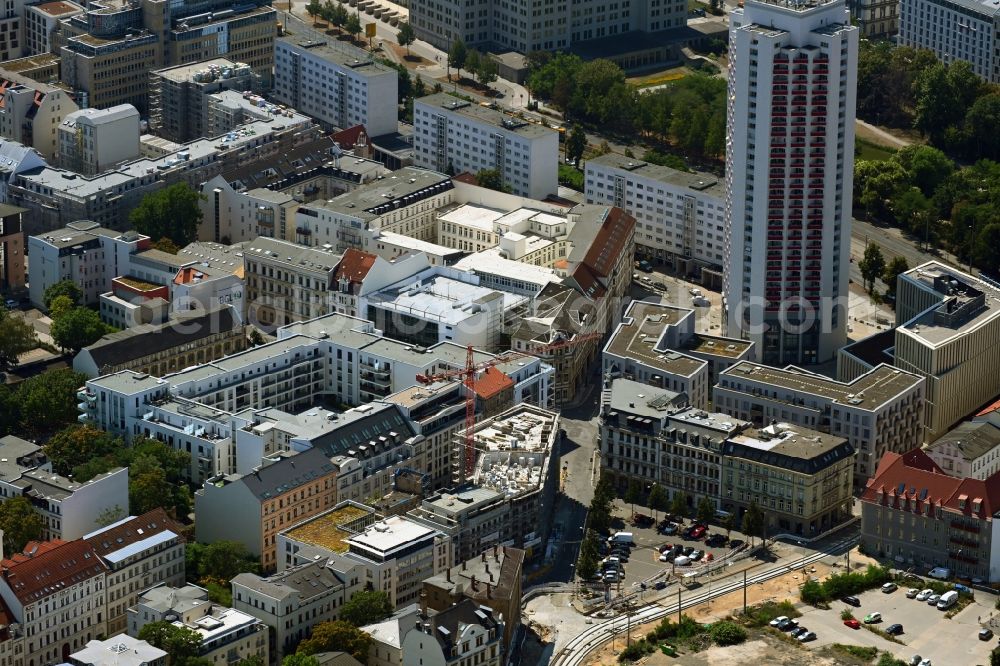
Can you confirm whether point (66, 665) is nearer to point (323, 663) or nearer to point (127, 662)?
point (127, 662)

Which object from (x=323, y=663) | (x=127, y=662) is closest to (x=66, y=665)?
(x=127, y=662)
